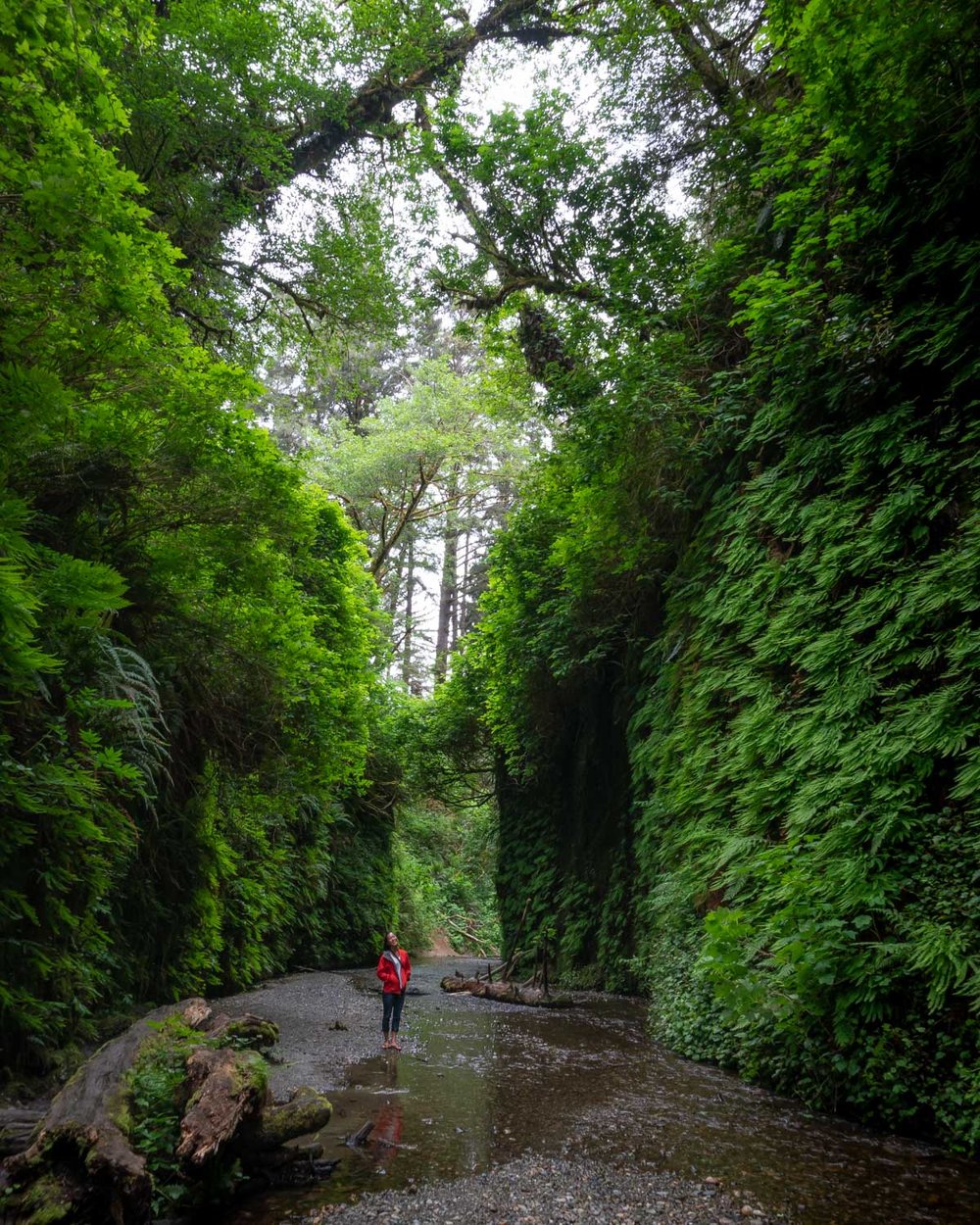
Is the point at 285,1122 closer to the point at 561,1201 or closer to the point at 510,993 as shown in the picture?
the point at 561,1201

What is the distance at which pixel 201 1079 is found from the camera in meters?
4.50

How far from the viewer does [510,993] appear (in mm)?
12906

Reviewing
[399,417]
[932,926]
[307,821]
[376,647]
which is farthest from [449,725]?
[932,926]

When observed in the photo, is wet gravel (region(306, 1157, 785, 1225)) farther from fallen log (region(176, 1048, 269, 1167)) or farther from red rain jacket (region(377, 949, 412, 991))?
red rain jacket (region(377, 949, 412, 991))

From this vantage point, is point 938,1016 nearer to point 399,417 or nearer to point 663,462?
point 663,462

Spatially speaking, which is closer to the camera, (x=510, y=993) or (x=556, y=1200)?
(x=556, y=1200)

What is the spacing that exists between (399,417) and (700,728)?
1791cm

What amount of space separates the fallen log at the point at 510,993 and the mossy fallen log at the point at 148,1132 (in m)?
7.85

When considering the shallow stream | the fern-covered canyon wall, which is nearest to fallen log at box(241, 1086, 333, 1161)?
the shallow stream

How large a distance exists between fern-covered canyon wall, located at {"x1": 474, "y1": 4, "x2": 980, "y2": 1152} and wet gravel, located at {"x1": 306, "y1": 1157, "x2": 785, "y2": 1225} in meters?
1.73

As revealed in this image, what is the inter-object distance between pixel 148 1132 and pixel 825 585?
6547 millimetres

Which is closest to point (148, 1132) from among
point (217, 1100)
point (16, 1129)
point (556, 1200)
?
point (217, 1100)

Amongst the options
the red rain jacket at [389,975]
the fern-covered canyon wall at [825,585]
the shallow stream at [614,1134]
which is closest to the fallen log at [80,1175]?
the shallow stream at [614,1134]

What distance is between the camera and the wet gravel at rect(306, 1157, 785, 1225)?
3883mm
